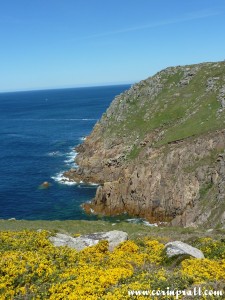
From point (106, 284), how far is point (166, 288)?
11.5 ft

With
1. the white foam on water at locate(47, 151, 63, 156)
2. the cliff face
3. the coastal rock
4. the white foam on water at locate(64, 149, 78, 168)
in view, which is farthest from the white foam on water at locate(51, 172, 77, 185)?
the white foam on water at locate(47, 151, 63, 156)

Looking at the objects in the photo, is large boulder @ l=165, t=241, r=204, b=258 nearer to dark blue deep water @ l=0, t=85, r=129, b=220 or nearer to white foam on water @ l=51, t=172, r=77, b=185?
dark blue deep water @ l=0, t=85, r=129, b=220

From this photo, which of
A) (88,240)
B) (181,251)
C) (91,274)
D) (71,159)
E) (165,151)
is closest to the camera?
(91,274)

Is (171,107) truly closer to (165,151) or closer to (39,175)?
(165,151)

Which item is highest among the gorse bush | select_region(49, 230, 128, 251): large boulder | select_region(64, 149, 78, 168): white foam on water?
the gorse bush

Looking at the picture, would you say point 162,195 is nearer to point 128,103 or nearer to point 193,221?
point 193,221

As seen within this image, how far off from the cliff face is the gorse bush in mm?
35249

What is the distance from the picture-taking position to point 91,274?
21547mm

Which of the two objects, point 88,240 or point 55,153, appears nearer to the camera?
point 88,240

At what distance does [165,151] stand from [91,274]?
66237 millimetres

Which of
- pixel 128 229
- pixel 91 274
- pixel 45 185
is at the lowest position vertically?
pixel 45 185

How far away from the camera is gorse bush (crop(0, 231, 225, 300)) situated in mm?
19391

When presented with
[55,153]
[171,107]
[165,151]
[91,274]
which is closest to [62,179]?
[55,153]

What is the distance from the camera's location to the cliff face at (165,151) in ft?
239
